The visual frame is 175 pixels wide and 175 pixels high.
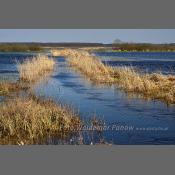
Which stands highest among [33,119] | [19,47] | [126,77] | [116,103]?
Answer: [19,47]

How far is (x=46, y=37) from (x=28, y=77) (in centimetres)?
83

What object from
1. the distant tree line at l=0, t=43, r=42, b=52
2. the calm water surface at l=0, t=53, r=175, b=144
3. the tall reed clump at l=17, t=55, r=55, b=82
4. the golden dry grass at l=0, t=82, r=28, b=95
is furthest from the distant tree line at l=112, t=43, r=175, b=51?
the golden dry grass at l=0, t=82, r=28, b=95

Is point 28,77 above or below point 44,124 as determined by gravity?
above

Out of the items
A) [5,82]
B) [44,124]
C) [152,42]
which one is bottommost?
[44,124]

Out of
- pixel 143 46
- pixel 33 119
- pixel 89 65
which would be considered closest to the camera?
pixel 33 119

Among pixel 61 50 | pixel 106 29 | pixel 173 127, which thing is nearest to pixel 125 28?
pixel 106 29

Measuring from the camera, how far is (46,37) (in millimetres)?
10367

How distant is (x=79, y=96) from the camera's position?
34.2ft

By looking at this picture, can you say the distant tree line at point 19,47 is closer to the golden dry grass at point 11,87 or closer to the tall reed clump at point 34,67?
the tall reed clump at point 34,67

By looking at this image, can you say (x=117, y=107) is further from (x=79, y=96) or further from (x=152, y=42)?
(x=152, y=42)

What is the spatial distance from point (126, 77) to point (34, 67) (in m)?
1.73

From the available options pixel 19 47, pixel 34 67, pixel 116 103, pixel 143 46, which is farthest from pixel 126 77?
pixel 19 47

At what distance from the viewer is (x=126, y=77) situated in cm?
1066

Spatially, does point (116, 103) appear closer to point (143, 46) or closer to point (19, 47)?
point (143, 46)
